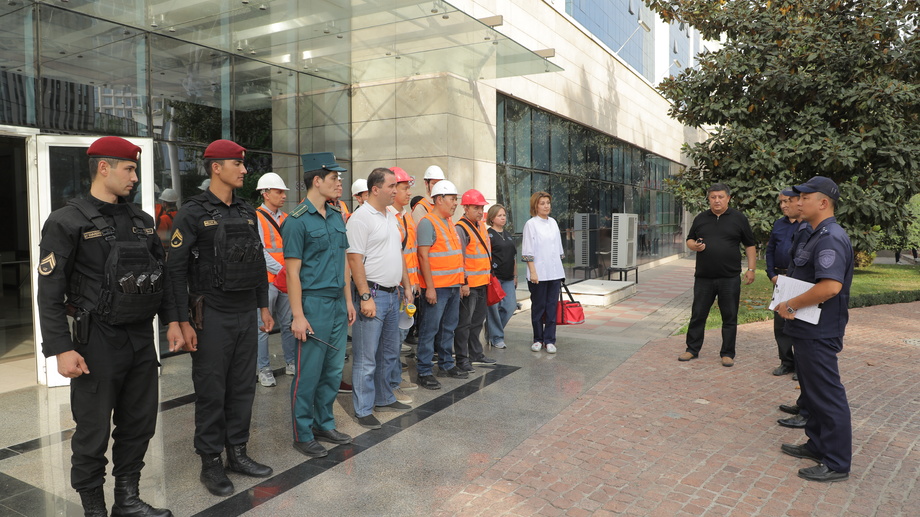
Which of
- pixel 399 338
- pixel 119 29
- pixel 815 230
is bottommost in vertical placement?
pixel 399 338

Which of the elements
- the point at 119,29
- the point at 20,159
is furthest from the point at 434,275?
the point at 20,159

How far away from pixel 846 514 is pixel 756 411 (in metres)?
1.97

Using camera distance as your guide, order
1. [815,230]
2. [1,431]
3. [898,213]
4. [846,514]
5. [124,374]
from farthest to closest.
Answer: [898,213]
[1,431]
[815,230]
[846,514]
[124,374]

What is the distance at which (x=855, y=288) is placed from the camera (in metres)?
16.1

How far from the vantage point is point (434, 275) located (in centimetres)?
620

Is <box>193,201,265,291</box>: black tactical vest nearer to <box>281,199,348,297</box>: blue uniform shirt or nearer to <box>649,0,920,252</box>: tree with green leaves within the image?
<box>281,199,348,297</box>: blue uniform shirt

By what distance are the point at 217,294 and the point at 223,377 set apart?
51cm

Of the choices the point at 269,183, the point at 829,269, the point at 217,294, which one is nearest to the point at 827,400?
the point at 829,269

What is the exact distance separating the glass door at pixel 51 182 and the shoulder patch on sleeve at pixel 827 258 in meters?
6.53

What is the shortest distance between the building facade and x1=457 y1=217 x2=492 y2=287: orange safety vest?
131 inches

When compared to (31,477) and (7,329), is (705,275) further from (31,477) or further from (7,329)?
(7,329)

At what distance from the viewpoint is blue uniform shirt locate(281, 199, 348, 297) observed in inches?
168

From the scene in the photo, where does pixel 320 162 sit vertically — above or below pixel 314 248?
above

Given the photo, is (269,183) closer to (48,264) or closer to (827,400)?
(48,264)
